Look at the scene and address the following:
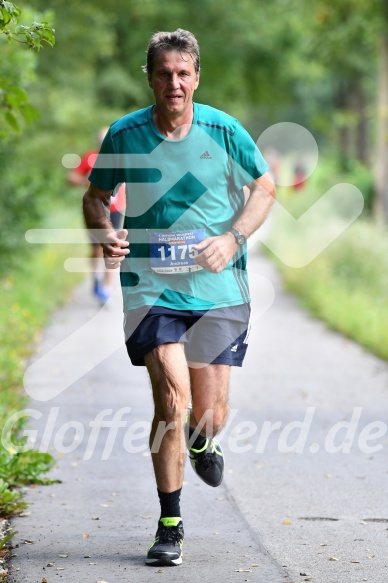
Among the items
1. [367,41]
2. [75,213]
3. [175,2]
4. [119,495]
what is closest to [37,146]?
[75,213]

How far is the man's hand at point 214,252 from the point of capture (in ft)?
16.7

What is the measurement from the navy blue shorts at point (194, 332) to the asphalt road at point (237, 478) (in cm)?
84

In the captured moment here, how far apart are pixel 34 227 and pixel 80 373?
4.82 meters

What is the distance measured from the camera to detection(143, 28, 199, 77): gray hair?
202 inches

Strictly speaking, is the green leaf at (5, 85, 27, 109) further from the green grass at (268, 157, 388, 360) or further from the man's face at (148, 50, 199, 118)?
the green grass at (268, 157, 388, 360)

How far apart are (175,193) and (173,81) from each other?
1.53ft

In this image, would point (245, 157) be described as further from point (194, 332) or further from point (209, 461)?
point (209, 461)

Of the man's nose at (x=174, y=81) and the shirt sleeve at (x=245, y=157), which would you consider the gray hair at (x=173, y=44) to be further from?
the shirt sleeve at (x=245, y=157)

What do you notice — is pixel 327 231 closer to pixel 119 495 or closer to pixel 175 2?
pixel 119 495

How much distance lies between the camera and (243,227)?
5.20 m

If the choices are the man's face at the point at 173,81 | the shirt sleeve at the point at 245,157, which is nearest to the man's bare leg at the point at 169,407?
the shirt sleeve at the point at 245,157

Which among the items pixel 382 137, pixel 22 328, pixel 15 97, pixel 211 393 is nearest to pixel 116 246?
pixel 211 393

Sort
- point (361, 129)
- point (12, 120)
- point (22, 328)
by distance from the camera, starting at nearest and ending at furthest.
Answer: point (12, 120), point (22, 328), point (361, 129)

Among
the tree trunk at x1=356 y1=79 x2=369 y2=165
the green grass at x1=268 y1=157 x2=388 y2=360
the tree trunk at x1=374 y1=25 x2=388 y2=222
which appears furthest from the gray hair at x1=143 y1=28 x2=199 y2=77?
the tree trunk at x1=356 y1=79 x2=369 y2=165
